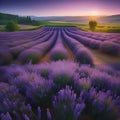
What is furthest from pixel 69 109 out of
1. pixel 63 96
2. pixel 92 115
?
pixel 92 115

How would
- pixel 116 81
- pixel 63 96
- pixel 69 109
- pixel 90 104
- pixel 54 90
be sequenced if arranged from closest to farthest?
pixel 69 109
pixel 63 96
pixel 90 104
pixel 54 90
pixel 116 81

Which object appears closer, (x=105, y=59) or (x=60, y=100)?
(x=60, y=100)

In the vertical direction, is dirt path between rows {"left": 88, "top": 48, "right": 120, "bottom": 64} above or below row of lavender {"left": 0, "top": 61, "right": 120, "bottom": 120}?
below

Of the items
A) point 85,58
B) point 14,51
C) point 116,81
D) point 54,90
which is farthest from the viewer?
point 14,51

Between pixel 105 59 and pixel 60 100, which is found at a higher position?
pixel 60 100

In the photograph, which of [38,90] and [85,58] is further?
[85,58]

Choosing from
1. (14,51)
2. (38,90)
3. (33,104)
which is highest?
(38,90)

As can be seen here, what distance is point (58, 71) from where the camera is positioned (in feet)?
9.52

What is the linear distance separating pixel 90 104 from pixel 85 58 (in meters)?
4.94

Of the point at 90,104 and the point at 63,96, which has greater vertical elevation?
the point at 63,96

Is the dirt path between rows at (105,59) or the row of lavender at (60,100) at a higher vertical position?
the row of lavender at (60,100)

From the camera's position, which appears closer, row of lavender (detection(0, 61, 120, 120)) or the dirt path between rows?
row of lavender (detection(0, 61, 120, 120))

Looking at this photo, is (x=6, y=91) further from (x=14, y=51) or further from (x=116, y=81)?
(x=14, y=51)

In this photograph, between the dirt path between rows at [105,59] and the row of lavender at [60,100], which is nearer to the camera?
the row of lavender at [60,100]
